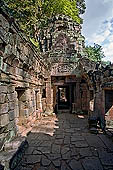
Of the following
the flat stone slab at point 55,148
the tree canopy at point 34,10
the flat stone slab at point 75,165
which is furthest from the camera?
the tree canopy at point 34,10

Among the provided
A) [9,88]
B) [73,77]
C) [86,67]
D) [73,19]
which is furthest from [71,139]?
[73,19]

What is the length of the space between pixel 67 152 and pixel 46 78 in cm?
684

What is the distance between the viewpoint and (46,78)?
10.2 meters

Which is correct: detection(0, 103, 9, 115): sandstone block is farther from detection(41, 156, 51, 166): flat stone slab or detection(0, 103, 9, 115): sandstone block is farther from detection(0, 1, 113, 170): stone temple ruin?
detection(41, 156, 51, 166): flat stone slab

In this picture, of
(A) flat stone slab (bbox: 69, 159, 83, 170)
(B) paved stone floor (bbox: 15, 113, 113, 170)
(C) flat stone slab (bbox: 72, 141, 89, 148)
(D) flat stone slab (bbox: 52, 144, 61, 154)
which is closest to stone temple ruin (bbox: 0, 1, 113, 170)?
(B) paved stone floor (bbox: 15, 113, 113, 170)

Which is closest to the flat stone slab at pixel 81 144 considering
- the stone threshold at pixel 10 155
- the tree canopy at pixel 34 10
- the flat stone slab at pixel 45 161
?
the flat stone slab at pixel 45 161

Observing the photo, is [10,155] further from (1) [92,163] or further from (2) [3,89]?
(1) [92,163]

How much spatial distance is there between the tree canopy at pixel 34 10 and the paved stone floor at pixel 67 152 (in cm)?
883

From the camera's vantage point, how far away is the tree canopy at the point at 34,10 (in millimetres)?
10742

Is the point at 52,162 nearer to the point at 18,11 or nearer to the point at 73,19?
the point at 18,11

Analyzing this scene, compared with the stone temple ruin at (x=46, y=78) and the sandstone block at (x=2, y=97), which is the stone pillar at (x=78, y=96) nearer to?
the stone temple ruin at (x=46, y=78)

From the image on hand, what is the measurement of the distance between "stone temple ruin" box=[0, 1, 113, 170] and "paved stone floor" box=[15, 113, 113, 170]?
0.66 meters

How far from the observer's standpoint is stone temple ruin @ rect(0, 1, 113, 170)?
327 cm

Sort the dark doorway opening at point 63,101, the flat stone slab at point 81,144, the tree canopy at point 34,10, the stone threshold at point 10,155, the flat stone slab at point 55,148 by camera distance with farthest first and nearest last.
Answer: the dark doorway opening at point 63,101 → the tree canopy at point 34,10 → the flat stone slab at point 81,144 → the flat stone slab at point 55,148 → the stone threshold at point 10,155
